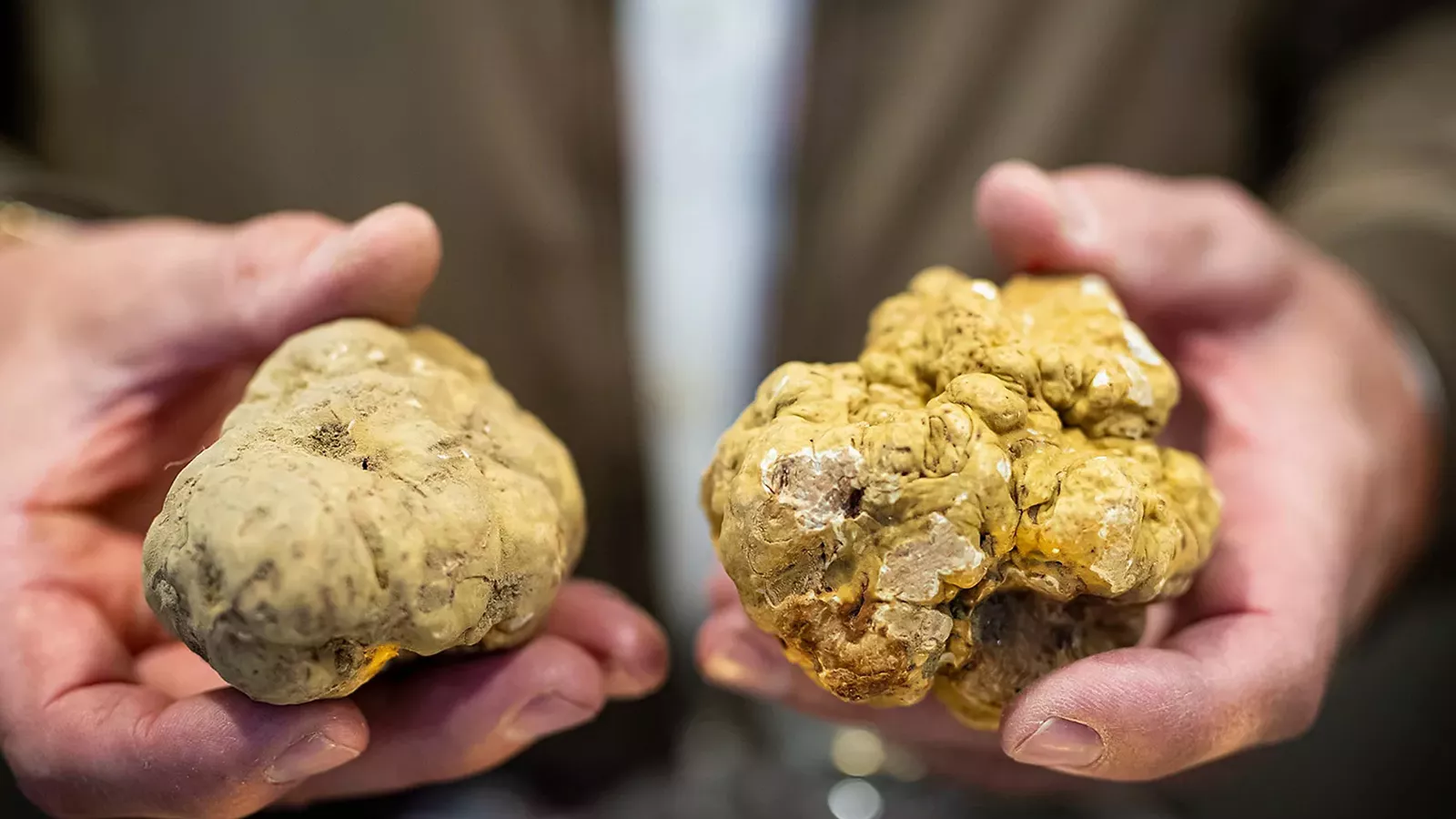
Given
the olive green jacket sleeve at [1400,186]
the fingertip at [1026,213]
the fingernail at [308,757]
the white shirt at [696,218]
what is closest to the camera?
the fingernail at [308,757]

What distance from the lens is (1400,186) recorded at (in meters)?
2.04

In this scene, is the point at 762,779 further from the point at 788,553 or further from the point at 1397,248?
the point at 1397,248

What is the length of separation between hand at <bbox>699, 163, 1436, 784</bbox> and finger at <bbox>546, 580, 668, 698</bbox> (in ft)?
0.35

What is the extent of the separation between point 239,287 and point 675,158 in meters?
1.10

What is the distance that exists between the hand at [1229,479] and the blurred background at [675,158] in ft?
1.73

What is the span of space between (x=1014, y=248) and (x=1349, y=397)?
69 centimetres

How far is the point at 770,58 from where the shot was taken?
2.07 m

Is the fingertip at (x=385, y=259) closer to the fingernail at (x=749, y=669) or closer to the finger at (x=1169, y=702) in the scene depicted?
the fingernail at (x=749, y=669)

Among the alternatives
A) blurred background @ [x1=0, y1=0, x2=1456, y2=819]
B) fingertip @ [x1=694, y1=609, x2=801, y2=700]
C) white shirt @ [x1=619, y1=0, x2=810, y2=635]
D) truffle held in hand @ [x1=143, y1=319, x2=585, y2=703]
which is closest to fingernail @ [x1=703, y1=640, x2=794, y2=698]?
fingertip @ [x1=694, y1=609, x2=801, y2=700]

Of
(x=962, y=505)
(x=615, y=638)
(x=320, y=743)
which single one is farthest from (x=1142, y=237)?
(x=320, y=743)

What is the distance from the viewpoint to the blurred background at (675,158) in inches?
76.6

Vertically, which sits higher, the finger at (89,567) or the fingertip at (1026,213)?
the fingertip at (1026,213)

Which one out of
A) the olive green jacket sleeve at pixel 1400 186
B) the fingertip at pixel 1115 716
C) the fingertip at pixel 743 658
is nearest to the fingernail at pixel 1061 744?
the fingertip at pixel 1115 716

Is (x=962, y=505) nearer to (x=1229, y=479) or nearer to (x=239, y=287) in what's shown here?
(x=1229, y=479)
